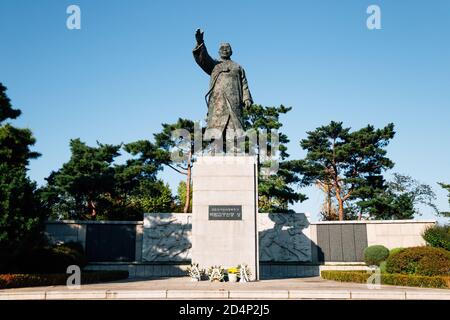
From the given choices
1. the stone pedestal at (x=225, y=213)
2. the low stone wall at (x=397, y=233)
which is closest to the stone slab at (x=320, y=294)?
the stone pedestal at (x=225, y=213)

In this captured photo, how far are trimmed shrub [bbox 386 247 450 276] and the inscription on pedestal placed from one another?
5.73m

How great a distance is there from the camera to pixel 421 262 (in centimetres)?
1349

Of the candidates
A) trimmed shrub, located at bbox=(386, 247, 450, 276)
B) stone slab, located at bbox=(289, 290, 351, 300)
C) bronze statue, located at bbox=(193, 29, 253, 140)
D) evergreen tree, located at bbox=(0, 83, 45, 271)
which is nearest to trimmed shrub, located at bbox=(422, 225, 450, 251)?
trimmed shrub, located at bbox=(386, 247, 450, 276)

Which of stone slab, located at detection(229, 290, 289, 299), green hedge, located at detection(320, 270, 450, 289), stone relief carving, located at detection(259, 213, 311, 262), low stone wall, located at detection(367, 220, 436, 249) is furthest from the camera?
stone relief carving, located at detection(259, 213, 311, 262)

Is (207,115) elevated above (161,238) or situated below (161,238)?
above

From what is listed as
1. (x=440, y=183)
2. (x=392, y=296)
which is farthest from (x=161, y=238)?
(x=440, y=183)

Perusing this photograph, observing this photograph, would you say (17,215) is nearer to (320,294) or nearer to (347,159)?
(320,294)

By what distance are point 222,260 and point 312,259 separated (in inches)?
384

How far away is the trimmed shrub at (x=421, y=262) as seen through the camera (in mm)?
13094

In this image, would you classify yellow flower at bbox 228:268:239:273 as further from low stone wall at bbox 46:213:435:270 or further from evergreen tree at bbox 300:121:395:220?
evergreen tree at bbox 300:121:395:220

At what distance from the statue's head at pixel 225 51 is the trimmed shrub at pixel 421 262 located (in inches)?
368

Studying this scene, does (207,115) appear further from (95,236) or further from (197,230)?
(95,236)

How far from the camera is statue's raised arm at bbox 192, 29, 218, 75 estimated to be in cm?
1398

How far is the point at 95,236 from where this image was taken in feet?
69.6
